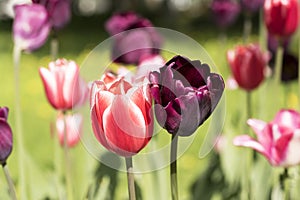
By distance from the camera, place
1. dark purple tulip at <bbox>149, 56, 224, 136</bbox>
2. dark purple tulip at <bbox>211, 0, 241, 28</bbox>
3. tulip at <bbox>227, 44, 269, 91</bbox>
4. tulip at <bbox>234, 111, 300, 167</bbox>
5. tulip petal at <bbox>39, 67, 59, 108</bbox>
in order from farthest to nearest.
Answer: dark purple tulip at <bbox>211, 0, 241, 28</bbox>, tulip at <bbox>227, 44, 269, 91</bbox>, tulip petal at <bbox>39, 67, 59, 108</bbox>, tulip at <bbox>234, 111, 300, 167</bbox>, dark purple tulip at <bbox>149, 56, 224, 136</bbox>

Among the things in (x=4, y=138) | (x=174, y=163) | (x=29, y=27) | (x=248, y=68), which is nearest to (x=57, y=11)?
(x=29, y=27)

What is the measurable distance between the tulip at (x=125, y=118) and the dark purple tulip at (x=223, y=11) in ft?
5.11

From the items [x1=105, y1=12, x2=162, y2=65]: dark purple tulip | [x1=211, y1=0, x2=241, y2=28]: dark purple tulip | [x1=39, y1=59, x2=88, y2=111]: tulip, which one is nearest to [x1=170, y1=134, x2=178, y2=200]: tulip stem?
[x1=39, y1=59, x2=88, y2=111]: tulip

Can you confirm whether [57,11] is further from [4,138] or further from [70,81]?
[4,138]

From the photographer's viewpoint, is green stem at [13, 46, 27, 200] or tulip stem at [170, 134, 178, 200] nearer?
tulip stem at [170, 134, 178, 200]

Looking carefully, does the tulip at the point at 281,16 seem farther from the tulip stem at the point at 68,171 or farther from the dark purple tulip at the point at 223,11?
the dark purple tulip at the point at 223,11

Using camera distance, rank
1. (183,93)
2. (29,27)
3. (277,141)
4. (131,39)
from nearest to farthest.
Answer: (183,93)
(277,141)
(29,27)
(131,39)

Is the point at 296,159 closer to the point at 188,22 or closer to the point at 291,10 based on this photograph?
the point at 291,10

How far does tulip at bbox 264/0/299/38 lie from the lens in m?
1.19

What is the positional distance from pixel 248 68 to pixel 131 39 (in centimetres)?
26

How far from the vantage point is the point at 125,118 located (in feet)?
2.33

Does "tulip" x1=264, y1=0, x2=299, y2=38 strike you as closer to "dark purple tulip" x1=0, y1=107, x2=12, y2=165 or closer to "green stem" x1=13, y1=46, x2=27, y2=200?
"green stem" x1=13, y1=46, x2=27, y2=200

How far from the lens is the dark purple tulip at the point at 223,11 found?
2238mm

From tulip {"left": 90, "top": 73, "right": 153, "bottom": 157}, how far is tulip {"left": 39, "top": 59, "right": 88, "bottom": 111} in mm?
299
